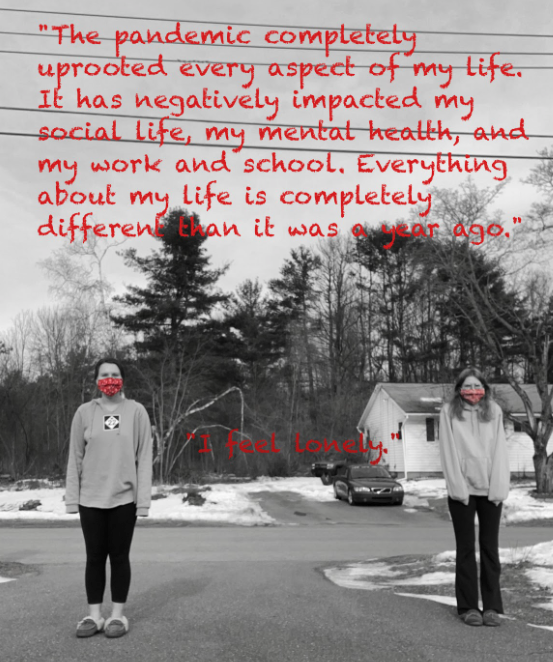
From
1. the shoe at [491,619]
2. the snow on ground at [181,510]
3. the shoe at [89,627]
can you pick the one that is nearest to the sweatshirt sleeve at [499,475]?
the shoe at [491,619]

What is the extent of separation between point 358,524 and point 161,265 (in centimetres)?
2708

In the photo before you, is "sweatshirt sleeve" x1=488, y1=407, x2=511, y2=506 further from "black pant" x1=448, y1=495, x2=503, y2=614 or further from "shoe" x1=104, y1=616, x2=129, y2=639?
"shoe" x1=104, y1=616, x2=129, y2=639

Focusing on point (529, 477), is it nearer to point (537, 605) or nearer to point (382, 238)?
point (382, 238)

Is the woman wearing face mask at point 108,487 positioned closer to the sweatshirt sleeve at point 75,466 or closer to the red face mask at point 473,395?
the sweatshirt sleeve at point 75,466

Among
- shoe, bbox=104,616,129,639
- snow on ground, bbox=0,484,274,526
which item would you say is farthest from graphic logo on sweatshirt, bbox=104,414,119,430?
snow on ground, bbox=0,484,274,526

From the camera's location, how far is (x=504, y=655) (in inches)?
159

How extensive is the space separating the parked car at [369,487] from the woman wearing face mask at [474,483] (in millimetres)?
18974

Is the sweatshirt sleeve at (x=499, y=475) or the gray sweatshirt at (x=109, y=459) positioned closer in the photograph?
the gray sweatshirt at (x=109, y=459)

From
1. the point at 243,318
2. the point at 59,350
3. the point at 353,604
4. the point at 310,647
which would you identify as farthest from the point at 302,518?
the point at 243,318

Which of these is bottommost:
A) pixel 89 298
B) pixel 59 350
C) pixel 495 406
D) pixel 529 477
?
pixel 529 477

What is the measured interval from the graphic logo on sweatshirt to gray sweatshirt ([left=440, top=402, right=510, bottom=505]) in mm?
2342

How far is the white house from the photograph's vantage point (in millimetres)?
35562

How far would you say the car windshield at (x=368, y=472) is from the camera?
81.9 ft

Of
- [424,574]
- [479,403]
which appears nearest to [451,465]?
[479,403]
